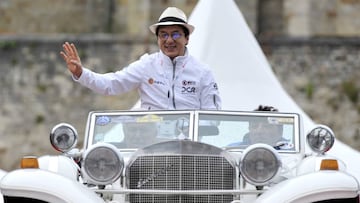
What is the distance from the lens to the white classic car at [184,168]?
1020 cm

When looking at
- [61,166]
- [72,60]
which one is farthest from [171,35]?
[61,166]

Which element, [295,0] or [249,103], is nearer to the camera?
[249,103]

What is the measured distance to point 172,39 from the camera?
38.9ft

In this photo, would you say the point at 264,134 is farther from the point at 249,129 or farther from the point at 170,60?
the point at 170,60

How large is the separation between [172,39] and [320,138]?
4.80ft

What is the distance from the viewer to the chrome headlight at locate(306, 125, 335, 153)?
11.0 meters

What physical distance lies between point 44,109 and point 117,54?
5.44 ft

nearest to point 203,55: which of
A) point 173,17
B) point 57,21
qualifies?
point 173,17

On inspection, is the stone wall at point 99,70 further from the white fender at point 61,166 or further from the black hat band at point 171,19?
the white fender at point 61,166

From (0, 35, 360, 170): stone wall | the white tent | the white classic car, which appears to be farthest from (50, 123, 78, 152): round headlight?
(0, 35, 360, 170): stone wall

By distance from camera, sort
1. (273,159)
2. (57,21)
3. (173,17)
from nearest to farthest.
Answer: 1. (273,159)
2. (173,17)
3. (57,21)

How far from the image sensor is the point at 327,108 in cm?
3020

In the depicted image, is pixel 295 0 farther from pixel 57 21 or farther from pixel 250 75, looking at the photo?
pixel 250 75

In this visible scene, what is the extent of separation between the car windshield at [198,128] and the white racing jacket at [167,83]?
0.46 m
